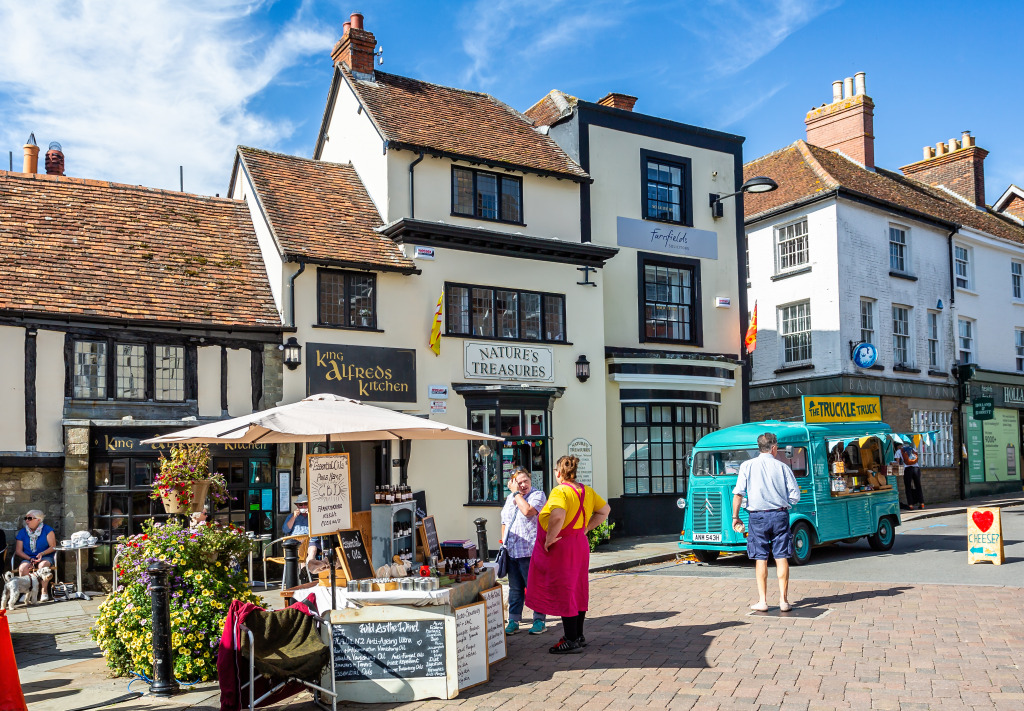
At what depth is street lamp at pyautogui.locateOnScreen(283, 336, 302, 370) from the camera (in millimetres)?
15078

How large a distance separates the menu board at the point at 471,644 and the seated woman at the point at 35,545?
26.3 feet

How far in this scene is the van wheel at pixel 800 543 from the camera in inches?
554

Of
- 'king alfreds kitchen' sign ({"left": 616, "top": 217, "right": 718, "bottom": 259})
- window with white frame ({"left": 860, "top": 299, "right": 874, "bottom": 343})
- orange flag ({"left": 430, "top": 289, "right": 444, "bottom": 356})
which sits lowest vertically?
orange flag ({"left": 430, "top": 289, "right": 444, "bottom": 356})

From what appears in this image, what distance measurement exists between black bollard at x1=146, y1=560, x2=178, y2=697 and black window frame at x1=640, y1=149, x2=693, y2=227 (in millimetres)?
14589

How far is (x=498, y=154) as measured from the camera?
18125mm

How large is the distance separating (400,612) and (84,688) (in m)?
2.84

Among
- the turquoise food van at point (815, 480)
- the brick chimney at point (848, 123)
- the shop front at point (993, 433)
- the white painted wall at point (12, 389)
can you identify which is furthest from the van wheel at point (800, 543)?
the brick chimney at point (848, 123)

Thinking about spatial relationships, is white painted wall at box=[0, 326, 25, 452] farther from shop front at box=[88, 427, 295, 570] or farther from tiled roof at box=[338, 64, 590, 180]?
tiled roof at box=[338, 64, 590, 180]

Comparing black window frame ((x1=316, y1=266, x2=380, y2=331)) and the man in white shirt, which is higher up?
black window frame ((x1=316, y1=266, x2=380, y2=331))

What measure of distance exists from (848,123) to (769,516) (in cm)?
2201

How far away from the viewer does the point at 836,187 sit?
24125 mm

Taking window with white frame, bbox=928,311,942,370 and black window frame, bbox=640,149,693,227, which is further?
window with white frame, bbox=928,311,942,370

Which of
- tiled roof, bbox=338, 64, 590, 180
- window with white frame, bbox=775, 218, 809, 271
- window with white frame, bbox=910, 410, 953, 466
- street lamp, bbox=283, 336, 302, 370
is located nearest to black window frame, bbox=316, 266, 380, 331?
street lamp, bbox=283, 336, 302, 370

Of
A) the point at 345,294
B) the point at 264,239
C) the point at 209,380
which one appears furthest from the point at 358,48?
the point at 209,380
